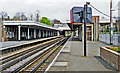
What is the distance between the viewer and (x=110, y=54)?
7.91 m

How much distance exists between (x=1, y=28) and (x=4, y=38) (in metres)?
4.58

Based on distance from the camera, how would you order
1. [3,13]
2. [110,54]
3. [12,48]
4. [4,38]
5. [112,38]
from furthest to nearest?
[3,13]
[4,38]
[112,38]
[12,48]
[110,54]

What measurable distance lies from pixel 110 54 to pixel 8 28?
29930 millimetres

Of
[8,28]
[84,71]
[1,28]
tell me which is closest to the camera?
[84,71]

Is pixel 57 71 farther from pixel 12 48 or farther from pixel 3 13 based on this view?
pixel 3 13

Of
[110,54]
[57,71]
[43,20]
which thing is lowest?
[57,71]

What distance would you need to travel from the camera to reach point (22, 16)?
83375 millimetres

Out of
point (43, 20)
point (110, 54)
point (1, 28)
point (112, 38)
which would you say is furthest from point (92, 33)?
point (43, 20)

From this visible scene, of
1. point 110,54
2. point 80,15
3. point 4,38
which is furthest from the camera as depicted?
point 4,38

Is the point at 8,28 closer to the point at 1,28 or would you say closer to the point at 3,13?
the point at 1,28

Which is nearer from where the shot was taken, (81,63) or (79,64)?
(79,64)

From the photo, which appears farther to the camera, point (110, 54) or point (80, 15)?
point (80, 15)

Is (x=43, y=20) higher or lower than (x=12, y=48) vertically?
higher

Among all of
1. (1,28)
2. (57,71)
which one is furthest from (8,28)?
(57,71)
